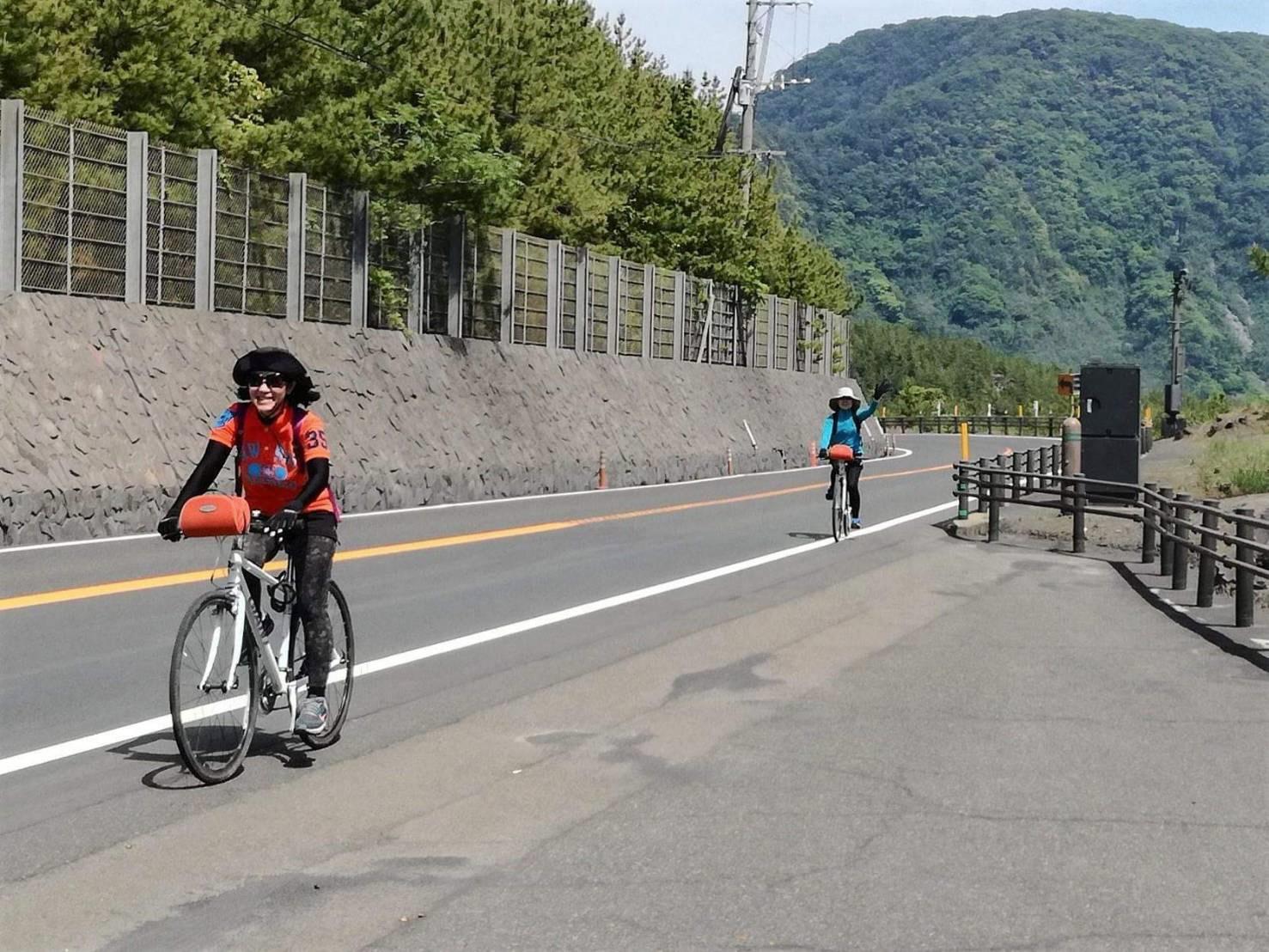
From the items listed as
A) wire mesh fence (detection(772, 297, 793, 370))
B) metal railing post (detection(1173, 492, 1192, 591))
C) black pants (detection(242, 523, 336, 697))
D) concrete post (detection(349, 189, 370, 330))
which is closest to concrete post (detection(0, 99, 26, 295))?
concrete post (detection(349, 189, 370, 330))

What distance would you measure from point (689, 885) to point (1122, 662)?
24.2 ft

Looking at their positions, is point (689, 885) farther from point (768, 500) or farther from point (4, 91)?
point (4, 91)

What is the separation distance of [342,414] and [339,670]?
22.3m

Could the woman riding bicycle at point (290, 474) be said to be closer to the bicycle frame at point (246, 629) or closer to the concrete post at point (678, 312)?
the bicycle frame at point (246, 629)

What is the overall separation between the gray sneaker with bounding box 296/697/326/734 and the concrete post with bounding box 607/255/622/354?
134ft

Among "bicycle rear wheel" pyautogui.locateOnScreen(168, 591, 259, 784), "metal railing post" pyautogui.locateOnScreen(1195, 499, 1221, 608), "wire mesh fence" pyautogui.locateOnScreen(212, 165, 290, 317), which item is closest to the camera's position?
"bicycle rear wheel" pyautogui.locateOnScreen(168, 591, 259, 784)

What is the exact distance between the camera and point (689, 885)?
6250mm

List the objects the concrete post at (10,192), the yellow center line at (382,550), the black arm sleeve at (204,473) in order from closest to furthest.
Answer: the black arm sleeve at (204,473) → the yellow center line at (382,550) → the concrete post at (10,192)

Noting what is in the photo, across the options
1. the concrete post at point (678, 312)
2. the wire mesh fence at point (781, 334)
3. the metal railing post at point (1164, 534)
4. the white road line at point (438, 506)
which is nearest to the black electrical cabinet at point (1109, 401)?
the metal railing post at point (1164, 534)

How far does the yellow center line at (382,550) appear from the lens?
1428 centimetres

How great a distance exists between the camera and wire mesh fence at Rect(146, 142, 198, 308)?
27828 millimetres

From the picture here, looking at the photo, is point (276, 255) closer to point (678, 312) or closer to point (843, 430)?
point (843, 430)

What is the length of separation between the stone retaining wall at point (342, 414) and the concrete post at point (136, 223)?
2.06ft

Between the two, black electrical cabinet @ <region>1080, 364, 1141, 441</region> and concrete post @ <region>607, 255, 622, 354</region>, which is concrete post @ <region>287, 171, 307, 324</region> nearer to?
black electrical cabinet @ <region>1080, 364, 1141, 441</region>
